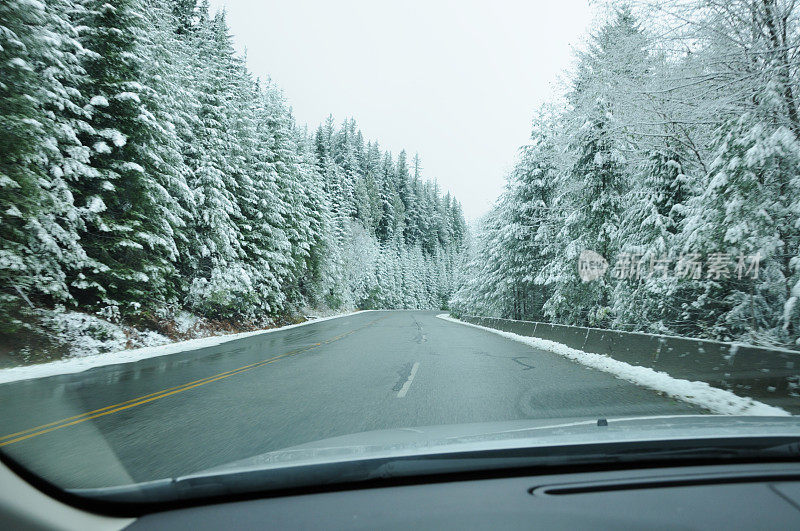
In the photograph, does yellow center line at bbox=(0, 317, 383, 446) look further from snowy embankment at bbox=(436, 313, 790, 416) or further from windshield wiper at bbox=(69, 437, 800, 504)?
snowy embankment at bbox=(436, 313, 790, 416)

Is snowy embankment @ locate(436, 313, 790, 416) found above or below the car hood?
→ below

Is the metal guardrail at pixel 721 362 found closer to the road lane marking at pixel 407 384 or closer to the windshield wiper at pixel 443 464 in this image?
the road lane marking at pixel 407 384

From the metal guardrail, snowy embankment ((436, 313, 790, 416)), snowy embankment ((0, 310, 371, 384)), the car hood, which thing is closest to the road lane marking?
snowy embankment ((436, 313, 790, 416))

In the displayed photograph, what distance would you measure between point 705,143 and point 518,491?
12.2 m

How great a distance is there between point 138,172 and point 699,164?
1702 centimetres

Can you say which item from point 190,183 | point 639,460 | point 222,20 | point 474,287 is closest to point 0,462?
point 639,460

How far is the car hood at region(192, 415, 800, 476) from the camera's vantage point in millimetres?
2357

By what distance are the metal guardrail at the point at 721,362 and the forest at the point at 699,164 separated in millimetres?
1690

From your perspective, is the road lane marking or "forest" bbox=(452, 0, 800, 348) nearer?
the road lane marking

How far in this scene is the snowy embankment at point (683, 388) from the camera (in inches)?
246

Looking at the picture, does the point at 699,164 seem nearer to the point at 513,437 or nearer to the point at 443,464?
the point at 513,437

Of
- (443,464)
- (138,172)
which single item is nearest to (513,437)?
(443,464)

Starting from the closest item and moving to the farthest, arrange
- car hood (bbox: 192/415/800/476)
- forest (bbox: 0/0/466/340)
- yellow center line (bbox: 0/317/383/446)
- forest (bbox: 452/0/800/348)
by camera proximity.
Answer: car hood (bbox: 192/415/800/476)
yellow center line (bbox: 0/317/383/446)
forest (bbox: 452/0/800/348)
forest (bbox: 0/0/466/340)

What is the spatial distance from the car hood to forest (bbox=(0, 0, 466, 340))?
12.1 meters
